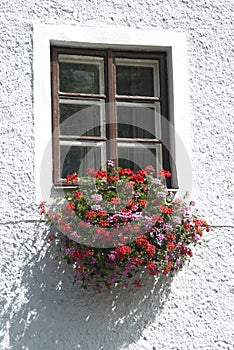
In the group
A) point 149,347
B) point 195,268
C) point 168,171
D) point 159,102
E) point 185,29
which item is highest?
point 185,29

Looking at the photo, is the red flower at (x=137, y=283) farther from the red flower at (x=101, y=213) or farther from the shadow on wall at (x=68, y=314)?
the red flower at (x=101, y=213)

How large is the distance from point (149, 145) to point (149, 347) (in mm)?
1661

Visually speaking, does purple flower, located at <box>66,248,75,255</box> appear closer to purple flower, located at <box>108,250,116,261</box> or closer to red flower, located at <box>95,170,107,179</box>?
purple flower, located at <box>108,250,116,261</box>

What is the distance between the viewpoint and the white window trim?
22.5 feet

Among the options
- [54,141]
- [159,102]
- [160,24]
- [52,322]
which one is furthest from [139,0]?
[52,322]

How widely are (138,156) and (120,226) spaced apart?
36.6 inches

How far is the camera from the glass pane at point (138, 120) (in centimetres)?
730

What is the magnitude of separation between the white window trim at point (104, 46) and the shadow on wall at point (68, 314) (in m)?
0.61

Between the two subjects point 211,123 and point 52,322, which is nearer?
point 52,322

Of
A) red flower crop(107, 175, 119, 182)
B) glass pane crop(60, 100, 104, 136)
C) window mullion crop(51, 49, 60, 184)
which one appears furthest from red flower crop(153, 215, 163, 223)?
glass pane crop(60, 100, 104, 136)

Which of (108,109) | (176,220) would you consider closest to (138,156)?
(108,109)

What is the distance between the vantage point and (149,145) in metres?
7.32

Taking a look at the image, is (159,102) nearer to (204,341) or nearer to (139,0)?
(139,0)

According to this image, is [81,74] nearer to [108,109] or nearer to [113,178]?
[108,109]
